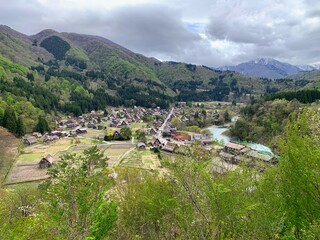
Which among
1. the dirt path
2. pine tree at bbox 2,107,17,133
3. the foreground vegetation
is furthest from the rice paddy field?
the foreground vegetation

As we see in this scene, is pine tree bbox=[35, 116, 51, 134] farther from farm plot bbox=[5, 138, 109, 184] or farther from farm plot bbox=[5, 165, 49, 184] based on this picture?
farm plot bbox=[5, 165, 49, 184]

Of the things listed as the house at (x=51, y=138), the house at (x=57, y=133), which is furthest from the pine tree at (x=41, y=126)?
the house at (x=51, y=138)

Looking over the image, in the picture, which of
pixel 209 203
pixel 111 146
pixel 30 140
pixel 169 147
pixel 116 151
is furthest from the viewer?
pixel 111 146

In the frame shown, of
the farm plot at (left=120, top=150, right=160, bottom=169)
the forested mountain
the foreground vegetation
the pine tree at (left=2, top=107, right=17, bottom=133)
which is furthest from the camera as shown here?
the forested mountain

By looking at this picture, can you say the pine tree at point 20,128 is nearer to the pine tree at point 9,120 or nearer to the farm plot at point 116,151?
the pine tree at point 9,120

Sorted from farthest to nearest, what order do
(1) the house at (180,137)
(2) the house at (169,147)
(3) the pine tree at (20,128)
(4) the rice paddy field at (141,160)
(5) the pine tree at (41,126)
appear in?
(1) the house at (180,137)
(5) the pine tree at (41,126)
(3) the pine tree at (20,128)
(2) the house at (169,147)
(4) the rice paddy field at (141,160)

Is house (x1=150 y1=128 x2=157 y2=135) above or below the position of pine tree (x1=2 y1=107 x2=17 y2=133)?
below

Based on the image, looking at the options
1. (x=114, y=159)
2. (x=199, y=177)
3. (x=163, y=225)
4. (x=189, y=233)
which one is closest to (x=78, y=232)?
(x=189, y=233)

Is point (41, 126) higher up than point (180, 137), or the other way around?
point (41, 126)

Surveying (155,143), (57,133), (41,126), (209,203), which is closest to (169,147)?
(155,143)

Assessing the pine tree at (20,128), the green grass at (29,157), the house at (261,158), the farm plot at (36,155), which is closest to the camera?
the house at (261,158)

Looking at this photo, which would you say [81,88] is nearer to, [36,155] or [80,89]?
[80,89]

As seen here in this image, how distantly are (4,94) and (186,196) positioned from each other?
77.4 m

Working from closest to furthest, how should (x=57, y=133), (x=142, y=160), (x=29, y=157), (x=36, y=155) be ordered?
(x=142, y=160) < (x=29, y=157) < (x=36, y=155) < (x=57, y=133)
